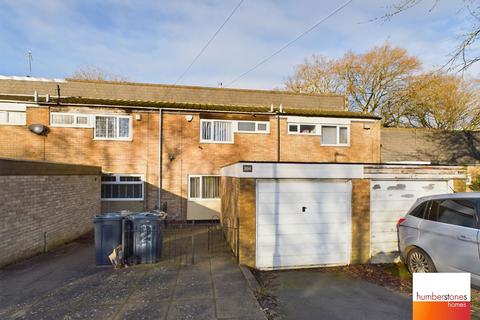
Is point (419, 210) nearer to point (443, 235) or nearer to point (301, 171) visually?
point (443, 235)

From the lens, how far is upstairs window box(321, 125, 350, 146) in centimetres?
1288

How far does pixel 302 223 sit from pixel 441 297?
4.22 meters

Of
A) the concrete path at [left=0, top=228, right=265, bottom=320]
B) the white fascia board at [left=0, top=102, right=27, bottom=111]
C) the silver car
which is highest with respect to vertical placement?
the white fascia board at [left=0, top=102, right=27, bottom=111]

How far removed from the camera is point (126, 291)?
4.63 meters

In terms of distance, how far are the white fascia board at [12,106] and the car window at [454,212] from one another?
47.4 feet

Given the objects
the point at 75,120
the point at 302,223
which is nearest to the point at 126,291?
the point at 302,223

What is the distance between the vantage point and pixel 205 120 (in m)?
11.8

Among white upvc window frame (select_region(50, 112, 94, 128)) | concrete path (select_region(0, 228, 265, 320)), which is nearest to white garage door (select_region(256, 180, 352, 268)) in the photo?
concrete path (select_region(0, 228, 265, 320))

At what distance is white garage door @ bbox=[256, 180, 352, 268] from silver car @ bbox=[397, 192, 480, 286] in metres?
1.30

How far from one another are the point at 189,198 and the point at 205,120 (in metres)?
3.70

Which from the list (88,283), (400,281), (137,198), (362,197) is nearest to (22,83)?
(137,198)

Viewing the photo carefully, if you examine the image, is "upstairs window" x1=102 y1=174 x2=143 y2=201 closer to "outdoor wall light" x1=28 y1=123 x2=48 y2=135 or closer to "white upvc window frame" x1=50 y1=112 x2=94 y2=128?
"white upvc window frame" x1=50 y1=112 x2=94 y2=128

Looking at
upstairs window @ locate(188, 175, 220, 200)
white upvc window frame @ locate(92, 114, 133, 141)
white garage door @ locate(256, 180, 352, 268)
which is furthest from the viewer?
upstairs window @ locate(188, 175, 220, 200)

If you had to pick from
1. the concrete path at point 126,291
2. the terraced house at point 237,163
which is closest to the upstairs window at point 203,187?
the terraced house at point 237,163
